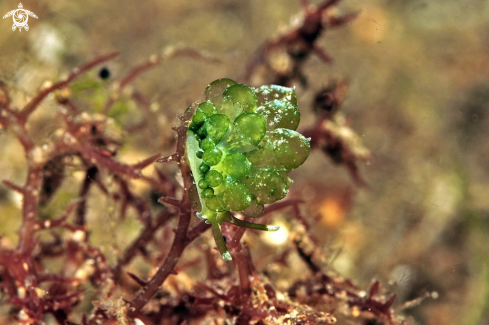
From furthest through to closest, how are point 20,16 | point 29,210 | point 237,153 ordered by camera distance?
1. point 20,16
2. point 29,210
3. point 237,153

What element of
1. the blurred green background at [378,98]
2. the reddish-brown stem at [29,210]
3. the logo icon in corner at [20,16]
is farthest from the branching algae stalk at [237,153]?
the logo icon in corner at [20,16]

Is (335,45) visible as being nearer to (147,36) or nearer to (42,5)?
(147,36)

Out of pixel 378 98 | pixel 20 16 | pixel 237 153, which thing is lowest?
pixel 237 153

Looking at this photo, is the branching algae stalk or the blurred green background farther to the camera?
the blurred green background

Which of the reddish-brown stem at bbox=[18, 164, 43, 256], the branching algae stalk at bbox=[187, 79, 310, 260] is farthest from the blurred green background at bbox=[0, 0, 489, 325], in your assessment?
the branching algae stalk at bbox=[187, 79, 310, 260]

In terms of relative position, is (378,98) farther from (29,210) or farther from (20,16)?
(20,16)

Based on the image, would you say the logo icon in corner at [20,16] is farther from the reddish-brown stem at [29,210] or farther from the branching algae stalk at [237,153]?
the branching algae stalk at [237,153]

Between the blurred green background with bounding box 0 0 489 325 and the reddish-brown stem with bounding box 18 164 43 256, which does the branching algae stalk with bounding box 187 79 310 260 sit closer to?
the reddish-brown stem with bounding box 18 164 43 256

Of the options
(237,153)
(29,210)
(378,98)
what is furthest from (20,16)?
(378,98)
